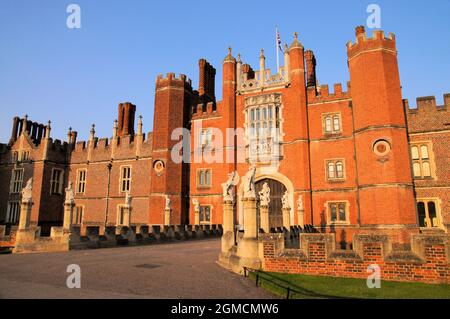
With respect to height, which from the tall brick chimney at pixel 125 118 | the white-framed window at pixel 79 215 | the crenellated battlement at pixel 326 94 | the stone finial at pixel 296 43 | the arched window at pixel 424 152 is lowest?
the white-framed window at pixel 79 215

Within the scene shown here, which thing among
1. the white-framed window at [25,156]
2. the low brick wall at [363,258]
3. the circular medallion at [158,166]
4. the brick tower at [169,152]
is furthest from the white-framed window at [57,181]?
the low brick wall at [363,258]

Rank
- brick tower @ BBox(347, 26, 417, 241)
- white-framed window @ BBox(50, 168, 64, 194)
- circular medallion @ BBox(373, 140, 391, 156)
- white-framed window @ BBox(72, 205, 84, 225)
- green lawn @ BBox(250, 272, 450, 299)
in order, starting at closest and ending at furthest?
green lawn @ BBox(250, 272, 450, 299)
brick tower @ BBox(347, 26, 417, 241)
circular medallion @ BBox(373, 140, 391, 156)
white-framed window @ BBox(72, 205, 84, 225)
white-framed window @ BBox(50, 168, 64, 194)

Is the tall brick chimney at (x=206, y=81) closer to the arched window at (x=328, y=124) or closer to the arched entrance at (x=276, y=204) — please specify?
the arched entrance at (x=276, y=204)

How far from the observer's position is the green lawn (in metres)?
6.60

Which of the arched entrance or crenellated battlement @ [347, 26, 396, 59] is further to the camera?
the arched entrance

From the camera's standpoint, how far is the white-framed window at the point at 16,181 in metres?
33.9

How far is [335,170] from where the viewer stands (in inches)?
899

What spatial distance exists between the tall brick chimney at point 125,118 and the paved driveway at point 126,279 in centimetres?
2564

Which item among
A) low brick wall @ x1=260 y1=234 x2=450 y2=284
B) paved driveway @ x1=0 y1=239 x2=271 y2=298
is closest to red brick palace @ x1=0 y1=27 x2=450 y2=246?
low brick wall @ x1=260 y1=234 x2=450 y2=284

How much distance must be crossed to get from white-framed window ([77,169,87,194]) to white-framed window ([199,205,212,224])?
14.6m

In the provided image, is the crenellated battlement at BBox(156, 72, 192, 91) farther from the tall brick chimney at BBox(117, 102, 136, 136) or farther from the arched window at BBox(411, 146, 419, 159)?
the arched window at BBox(411, 146, 419, 159)

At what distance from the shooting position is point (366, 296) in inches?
257

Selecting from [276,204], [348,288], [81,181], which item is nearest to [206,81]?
[276,204]

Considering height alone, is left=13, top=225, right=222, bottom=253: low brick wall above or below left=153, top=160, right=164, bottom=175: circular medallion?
below
